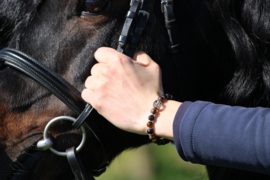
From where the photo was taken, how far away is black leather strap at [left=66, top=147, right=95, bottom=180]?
1.27 meters

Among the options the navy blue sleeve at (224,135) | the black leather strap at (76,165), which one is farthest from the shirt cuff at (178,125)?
the black leather strap at (76,165)

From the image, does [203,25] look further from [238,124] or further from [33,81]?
[33,81]

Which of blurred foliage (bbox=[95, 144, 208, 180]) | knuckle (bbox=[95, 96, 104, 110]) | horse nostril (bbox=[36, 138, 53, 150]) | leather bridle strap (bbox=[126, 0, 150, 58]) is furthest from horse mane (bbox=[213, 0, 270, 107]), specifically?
blurred foliage (bbox=[95, 144, 208, 180])

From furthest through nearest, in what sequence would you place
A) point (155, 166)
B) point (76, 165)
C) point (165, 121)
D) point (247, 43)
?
point (155, 166), point (247, 43), point (76, 165), point (165, 121)

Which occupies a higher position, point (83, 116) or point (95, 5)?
point (95, 5)

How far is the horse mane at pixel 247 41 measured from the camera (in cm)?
138

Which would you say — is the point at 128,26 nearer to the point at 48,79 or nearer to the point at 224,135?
the point at 48,79

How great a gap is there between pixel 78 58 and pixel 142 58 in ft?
1.03

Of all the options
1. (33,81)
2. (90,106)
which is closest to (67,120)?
(90,106)

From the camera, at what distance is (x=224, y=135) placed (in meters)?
0.91

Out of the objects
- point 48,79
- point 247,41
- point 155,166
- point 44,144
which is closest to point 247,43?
point 247,41

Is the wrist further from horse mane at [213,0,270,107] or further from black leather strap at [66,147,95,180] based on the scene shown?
horse mane at [213,0,270,107]

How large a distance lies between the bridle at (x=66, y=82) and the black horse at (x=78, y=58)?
41mm

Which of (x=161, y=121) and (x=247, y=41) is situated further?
(x=247, y=41)
